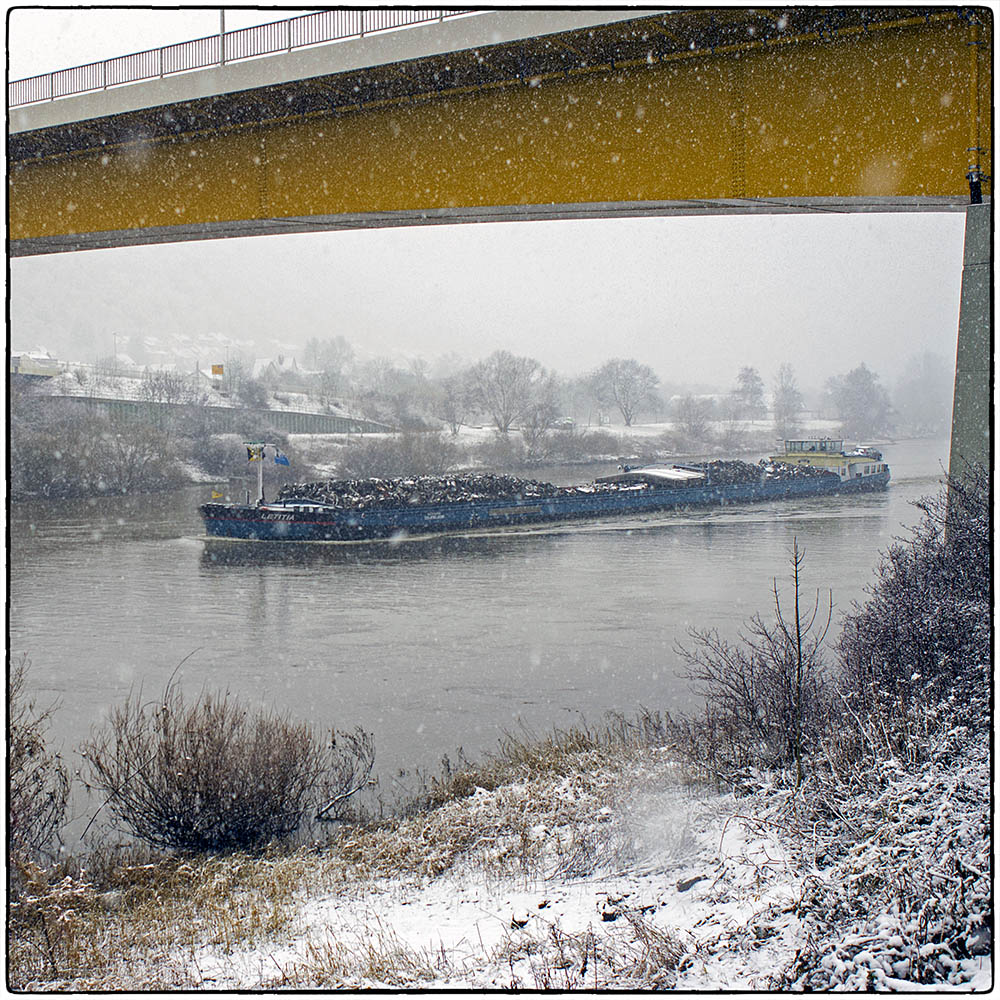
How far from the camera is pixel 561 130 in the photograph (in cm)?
→ 593

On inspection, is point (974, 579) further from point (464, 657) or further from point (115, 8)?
point (464, 657)

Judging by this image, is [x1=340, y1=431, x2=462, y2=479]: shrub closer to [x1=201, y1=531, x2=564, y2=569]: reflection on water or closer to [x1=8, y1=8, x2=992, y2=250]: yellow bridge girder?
[x1=201, y1=531, x2=564, y2=569]: reflection on water

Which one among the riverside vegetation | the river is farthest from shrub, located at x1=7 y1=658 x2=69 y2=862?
the river

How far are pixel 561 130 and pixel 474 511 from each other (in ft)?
56.8

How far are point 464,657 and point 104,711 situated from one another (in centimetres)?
406

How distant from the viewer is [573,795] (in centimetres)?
487

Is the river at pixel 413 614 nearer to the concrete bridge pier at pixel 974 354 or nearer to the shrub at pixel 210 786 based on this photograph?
the shrub at pixel 210 786

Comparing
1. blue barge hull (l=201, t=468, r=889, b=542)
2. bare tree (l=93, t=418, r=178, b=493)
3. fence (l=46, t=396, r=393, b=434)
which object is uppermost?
fence (l=46, t=396, r=393, b=434)

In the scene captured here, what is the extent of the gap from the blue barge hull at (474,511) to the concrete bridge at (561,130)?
13605 millimetres

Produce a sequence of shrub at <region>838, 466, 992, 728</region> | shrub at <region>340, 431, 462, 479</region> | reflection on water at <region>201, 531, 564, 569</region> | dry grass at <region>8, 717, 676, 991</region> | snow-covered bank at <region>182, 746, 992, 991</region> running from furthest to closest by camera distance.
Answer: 1. shrub at <region>340, 431, 462, 479</region>
2. reflection on water at <region>201, 531, 564, 569</region>
3. shrub at <region>838, 466, 992, 728</region>
4. dry grass at <region>8, 717, 676, 991</region>
5. snow-covered bank at <region>182, 746, 992, 991</region>

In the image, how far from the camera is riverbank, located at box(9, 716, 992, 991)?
294 centimetres

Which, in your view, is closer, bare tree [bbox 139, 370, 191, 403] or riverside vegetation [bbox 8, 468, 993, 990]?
riverside vegetation [bbox 8, 468, 993, 990]

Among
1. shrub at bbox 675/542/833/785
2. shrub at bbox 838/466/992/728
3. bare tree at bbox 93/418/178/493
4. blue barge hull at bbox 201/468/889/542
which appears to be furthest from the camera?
bare tree at bbox 93/418/178/493

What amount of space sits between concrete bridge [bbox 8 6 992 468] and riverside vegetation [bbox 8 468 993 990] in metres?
1.65
